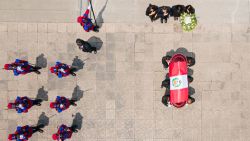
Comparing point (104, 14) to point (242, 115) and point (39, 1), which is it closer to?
point (39, 1)

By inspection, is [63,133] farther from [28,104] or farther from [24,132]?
[28,104]

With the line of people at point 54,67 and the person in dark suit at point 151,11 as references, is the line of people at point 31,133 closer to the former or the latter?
the line of people at point 54,67

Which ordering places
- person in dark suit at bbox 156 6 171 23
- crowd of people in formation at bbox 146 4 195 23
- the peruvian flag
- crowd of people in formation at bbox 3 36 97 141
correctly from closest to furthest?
crowd of people in formation at bbox 3 36 97 141, the peruvian flag, crowd of people in formation at bbox 146 4 195 23, person in dark suit at bbox 156 6 171 23

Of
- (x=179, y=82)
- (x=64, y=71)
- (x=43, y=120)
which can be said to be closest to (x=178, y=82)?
(x=179, y=82)

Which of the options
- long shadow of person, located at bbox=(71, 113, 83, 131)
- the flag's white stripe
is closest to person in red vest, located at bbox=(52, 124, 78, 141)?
long shadow of person, located at bbox=(71, 113, 83, 131)

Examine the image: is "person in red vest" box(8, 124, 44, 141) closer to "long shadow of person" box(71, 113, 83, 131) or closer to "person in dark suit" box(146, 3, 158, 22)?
"long shadow of person" box(71, 113, 83, 131)

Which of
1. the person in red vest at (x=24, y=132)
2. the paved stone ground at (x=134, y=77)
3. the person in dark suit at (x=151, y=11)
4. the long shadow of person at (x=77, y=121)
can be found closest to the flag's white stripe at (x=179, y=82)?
the paved stone ground at (x=134, y=77)

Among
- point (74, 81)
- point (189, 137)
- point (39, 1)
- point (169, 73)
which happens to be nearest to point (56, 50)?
point (74, 81)
